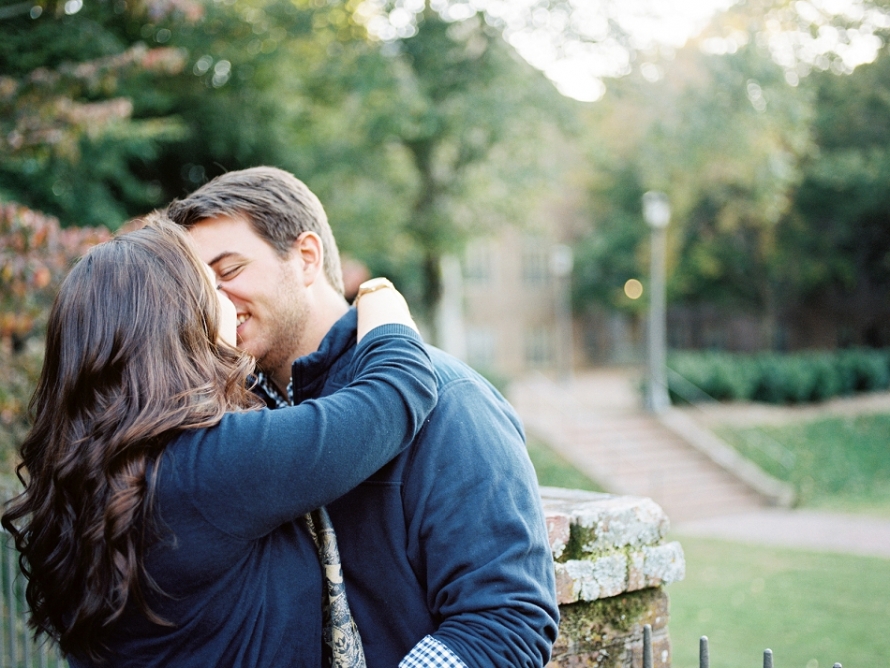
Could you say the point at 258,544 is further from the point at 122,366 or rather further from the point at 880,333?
the point at 880,333

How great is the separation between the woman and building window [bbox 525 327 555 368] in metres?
39.3

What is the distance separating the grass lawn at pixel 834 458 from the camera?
1725 centimetres

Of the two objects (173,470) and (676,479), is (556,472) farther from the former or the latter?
(173,470)

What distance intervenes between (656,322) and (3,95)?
15353 mm

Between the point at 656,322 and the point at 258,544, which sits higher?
the point at 258,544

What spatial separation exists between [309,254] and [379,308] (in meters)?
0.43

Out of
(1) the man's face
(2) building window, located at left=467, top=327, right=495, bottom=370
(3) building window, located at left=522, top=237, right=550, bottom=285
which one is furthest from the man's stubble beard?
(3) building window, located at left=522, top=237, right=550, bottom=285

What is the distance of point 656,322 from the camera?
1888 centimetres

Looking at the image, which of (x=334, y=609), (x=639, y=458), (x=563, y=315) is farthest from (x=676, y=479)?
(x=563, y=315)

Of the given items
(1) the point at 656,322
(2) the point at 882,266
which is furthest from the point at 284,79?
(2) the point at 882,266

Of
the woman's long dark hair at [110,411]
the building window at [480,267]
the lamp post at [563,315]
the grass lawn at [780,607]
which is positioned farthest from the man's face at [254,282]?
the lamp post at [563,315]

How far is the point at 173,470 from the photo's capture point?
5.16 feet

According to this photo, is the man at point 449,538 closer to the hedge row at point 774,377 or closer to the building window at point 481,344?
the hedge row at point 774,377

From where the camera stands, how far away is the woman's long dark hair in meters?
1.57
